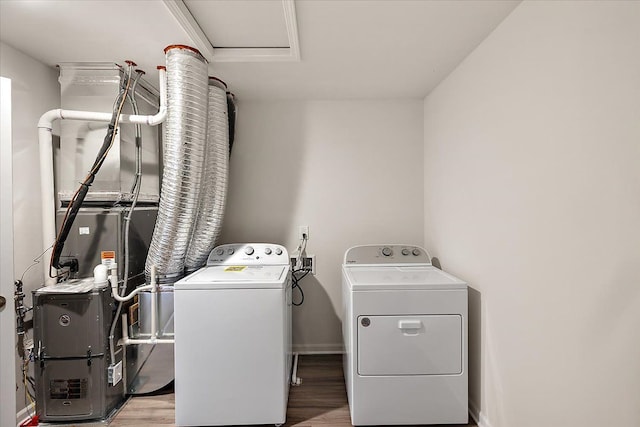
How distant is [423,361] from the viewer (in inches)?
62.8

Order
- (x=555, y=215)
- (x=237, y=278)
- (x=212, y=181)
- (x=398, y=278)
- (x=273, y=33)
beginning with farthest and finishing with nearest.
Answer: (x=212, y=181), (x=398, y=278), (x=237, y=278), (x=273, y=33), (x=555, y=215)

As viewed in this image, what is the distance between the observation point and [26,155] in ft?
5.67

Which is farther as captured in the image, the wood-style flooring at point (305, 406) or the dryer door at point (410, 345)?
the wood-style flooring at point (305, 406)

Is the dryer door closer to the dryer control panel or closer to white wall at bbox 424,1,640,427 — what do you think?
white wall at bbox 424,1,640,427

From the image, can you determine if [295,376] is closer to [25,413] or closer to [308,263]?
[308,263]

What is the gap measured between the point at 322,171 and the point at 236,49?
43.6 inches

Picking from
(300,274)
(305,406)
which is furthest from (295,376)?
(300,274)

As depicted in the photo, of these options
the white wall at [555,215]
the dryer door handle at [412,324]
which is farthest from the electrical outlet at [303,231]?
the white wall at [555,215]

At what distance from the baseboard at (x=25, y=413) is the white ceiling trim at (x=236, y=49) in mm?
2345

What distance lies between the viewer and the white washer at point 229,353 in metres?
1.58

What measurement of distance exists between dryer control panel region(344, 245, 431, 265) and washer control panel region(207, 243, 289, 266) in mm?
520

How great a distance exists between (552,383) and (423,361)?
600mm

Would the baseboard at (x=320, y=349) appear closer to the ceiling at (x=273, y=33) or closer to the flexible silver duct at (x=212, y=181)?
the flexible silver duct at (x=212, y=181)

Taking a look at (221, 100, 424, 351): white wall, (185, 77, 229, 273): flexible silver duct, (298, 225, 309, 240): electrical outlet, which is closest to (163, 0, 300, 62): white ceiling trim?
(185, 77, 229, 273): flexible silver duct
